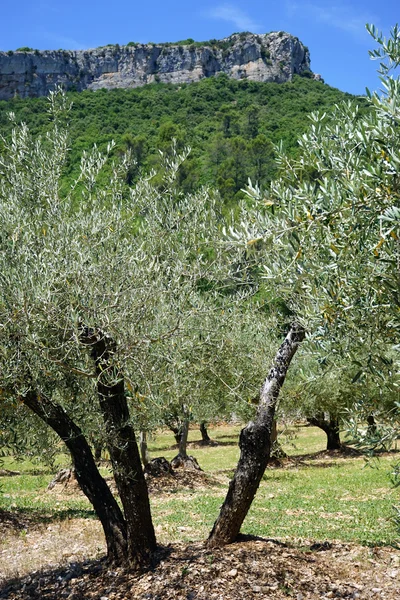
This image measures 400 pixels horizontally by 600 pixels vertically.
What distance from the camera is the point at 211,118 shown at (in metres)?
90.6

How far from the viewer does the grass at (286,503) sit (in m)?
11.6

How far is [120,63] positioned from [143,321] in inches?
5697

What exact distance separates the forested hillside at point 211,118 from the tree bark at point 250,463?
19.9 m

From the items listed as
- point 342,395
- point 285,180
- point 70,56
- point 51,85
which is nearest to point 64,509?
point 285,180

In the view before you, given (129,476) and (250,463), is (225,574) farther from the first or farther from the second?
(129,476)

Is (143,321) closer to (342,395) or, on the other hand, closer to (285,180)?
(285,180)

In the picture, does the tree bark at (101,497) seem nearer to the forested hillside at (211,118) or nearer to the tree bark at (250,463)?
the tree bark at (250,463)

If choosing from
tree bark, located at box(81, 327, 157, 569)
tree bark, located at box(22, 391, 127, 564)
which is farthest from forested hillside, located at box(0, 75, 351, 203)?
tree bark, located at box(81, 327, 157, 569)

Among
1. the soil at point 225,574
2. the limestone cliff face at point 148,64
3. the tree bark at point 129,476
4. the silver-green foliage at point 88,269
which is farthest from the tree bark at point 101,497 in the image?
the limestone cliff face at point 148,64

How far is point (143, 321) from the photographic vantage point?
6.52 meters

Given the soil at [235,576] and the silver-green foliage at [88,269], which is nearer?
Answer: the silver-green foliage at [88,269]

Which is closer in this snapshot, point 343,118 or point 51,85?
point 343,118

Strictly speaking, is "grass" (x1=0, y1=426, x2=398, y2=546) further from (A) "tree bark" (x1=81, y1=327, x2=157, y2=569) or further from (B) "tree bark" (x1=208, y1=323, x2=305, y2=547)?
(A) "tree bark" (x1=81, y1=327, x2=157, y2=569)

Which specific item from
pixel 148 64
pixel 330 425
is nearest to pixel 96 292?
pixel 330 425
